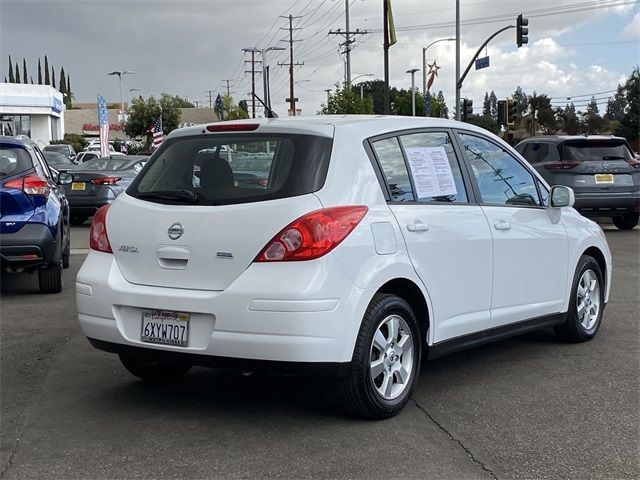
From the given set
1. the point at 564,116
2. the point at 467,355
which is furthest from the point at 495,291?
the point at 564,116

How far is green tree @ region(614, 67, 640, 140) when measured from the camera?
70.4 metres

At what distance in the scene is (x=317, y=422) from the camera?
14.9ft

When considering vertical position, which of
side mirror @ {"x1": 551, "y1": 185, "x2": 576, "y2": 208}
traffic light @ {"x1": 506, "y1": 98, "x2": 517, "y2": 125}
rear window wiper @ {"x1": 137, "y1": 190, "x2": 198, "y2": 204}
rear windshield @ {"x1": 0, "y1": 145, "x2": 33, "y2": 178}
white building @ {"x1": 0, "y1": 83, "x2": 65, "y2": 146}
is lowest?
side mirror @ {"x1": 551, "y1": 185, "x2": 576, "y2": 208}

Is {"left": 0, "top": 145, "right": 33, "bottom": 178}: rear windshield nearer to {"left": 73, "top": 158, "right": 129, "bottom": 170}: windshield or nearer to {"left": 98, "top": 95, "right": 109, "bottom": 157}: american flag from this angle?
{"left": 73, "top": 158, "right": 129, "bottom": 170}: windshield

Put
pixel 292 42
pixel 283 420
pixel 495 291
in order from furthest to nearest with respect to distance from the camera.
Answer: pixel 292 42 → pixel 495 291 → pixel 283 420

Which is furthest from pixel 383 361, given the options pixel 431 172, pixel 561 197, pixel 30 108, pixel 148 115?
pixel 148 115

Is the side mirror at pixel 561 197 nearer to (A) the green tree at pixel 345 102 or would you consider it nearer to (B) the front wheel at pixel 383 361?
(B) the front wheel at pixel 383 361

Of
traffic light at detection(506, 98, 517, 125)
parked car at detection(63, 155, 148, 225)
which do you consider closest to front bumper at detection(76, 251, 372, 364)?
parked car at detection(63, 155, 148, 225)

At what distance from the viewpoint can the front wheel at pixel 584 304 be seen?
6367 millimetres

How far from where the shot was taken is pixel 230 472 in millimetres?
3826

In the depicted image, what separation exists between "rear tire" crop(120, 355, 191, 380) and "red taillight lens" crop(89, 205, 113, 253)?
744mm

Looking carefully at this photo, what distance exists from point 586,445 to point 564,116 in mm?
92391

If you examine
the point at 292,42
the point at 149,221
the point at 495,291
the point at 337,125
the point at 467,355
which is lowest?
the point at 467,355

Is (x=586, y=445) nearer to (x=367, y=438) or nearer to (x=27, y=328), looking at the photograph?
(x=367, y=438)
